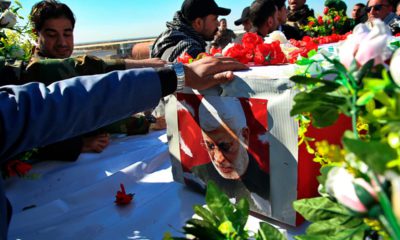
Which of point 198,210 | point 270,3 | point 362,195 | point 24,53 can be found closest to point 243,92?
point 198,210

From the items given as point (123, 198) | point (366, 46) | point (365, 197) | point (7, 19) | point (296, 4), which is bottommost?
point (123, 198)

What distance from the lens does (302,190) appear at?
583mm

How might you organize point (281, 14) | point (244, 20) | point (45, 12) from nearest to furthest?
point (45, 12) → point (281, 14) → point (244, 20)

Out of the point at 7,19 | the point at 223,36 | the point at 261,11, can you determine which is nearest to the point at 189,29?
the point at 261,11

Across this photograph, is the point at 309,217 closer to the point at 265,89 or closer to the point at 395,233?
the point at 395,233

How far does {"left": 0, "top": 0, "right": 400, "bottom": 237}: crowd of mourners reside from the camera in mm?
613

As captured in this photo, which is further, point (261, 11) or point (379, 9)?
point (379, 9)

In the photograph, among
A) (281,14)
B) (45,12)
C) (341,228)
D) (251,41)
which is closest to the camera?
(341,228)

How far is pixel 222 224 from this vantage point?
367mm

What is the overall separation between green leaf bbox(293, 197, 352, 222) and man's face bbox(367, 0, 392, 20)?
7.61 ft

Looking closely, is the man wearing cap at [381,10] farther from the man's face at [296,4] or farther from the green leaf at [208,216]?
the green leaf at [208,216]

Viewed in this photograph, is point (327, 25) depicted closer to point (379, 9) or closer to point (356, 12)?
point (379, 9)

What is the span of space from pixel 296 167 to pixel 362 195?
35 centimetres

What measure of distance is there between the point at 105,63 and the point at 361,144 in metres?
0.91
